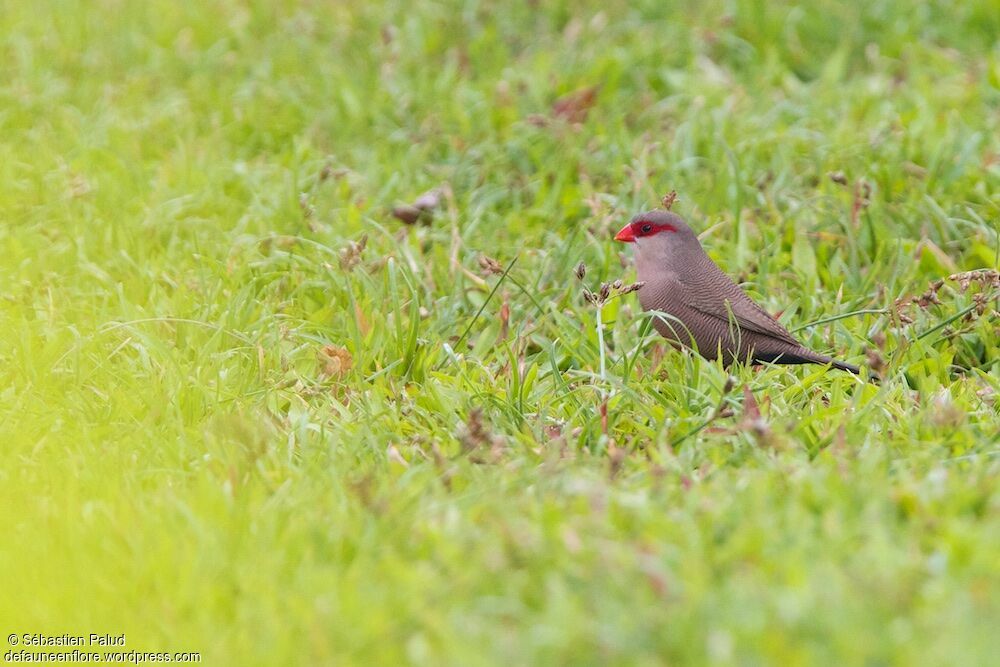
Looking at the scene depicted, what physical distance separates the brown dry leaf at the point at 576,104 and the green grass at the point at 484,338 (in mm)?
74

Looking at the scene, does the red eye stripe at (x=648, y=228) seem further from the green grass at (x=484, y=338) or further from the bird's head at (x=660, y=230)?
the green grass at (x=484, y=338)

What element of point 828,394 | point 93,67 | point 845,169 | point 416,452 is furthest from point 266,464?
point 93,67

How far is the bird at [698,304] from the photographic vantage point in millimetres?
4738

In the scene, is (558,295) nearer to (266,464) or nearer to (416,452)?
(416,452)

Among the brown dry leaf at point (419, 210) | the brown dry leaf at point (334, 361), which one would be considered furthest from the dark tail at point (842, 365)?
the brown dry leaf at point (419, 210)

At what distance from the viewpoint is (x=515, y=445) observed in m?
4.07

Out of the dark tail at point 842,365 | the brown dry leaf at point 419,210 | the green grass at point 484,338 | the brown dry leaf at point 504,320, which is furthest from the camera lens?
the brown dry leaf at point 419,210

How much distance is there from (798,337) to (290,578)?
2.54 m

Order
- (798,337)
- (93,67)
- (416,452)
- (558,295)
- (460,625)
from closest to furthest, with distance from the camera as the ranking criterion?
(460,625) < (416,452) < (798,337) < (558,295) < (93,67)

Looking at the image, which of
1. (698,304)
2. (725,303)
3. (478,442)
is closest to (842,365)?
(725,303)

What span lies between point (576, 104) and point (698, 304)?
258 cm

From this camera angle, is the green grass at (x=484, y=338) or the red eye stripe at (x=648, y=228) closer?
the green grass at (x=484, y=338)

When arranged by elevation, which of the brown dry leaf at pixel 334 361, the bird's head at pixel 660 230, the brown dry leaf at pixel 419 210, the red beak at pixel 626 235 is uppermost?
the bird's head at pixel 660 230

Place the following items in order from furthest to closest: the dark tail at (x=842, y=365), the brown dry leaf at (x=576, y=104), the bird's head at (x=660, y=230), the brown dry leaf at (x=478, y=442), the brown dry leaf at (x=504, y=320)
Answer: the brown dry leaf at (x=576, y=104)
the bird's head at (x=660, y=230)
the brown dry leaf at (x=504, y=320)
the dark tail at (x=842, y=365)
the brown dry leaf at (x=478, y=442)
